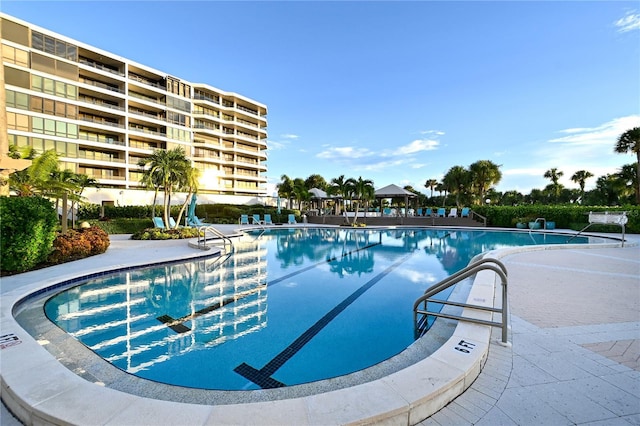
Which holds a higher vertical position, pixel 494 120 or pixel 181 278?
pixel 494 120

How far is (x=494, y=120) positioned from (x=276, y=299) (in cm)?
2619

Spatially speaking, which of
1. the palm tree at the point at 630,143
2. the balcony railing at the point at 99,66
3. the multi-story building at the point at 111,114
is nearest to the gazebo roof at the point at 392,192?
the palm tree at the point at 630,143

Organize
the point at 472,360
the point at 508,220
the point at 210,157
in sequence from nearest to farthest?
the point at 472,360 < the point at 508,220 < the point at 210,157

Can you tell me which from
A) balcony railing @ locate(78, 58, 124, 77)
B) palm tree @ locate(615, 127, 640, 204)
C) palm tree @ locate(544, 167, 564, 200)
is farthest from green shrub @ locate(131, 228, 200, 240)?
palm tree @ locate(544, 167, 564, 200)

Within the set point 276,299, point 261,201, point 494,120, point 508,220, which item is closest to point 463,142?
point 494,120

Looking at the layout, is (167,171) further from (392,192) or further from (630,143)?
(630,143)

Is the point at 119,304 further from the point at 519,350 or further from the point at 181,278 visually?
the point at 519,350

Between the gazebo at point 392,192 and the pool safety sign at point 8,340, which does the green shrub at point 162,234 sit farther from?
the gazebo at point 392,192

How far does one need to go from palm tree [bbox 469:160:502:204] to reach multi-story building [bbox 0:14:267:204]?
34.6 m

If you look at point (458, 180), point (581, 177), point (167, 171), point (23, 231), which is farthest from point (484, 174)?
point (23, 231)

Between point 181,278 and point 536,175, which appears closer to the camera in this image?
point 181,278

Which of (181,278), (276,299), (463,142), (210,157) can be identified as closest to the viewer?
(276,299)

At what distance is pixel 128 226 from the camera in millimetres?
16406

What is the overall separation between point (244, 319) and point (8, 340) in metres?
2.91
